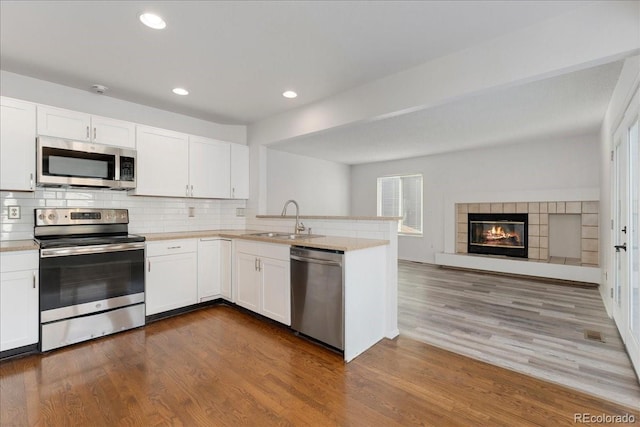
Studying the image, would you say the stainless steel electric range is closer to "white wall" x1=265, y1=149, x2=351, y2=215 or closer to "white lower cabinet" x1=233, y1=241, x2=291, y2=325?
→ "white lower cabinet" x1=233, y1=241, x2=291, y2=325

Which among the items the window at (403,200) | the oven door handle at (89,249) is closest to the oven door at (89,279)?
the oven door handle at (89,249)

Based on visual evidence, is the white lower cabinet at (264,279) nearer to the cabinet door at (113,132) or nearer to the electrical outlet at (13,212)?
the cabinet door at (113,132)

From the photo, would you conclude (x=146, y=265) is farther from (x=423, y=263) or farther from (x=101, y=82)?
(x=423, y=263)

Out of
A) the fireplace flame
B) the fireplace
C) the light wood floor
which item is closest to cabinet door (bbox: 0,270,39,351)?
the light wood floor

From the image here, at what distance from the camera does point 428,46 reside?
2.40 meters

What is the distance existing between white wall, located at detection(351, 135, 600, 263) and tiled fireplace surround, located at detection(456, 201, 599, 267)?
0.58 ft

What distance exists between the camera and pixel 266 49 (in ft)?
8.11

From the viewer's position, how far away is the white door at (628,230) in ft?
7.43

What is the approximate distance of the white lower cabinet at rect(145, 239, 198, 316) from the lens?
316cm

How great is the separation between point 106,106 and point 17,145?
100 cm

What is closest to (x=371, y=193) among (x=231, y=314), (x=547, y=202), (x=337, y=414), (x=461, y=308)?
(x=547, y=202)

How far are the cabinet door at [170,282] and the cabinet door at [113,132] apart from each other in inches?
50.6

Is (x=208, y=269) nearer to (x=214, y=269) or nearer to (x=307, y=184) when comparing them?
(x=214, y=269)

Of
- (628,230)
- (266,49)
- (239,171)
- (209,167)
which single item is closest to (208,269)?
(209,167)
